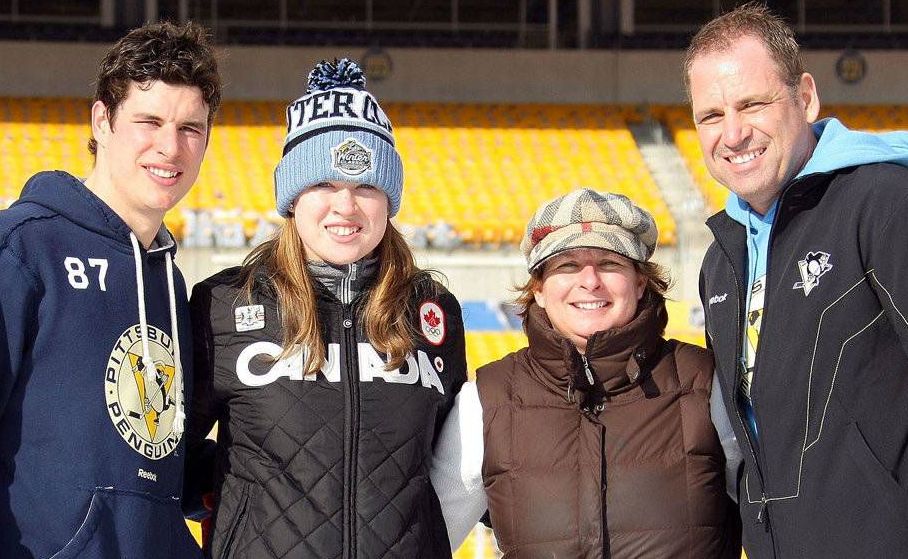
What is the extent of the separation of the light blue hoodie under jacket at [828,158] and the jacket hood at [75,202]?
55.7 inches

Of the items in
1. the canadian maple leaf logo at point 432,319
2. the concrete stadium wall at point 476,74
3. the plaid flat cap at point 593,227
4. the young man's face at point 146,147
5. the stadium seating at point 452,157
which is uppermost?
the concrete stadium wall at point 476,74

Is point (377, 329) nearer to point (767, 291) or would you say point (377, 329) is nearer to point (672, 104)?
point (767, 291)

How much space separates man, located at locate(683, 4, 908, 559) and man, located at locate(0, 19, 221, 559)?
3.96 ft

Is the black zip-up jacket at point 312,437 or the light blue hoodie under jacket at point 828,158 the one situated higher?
the light blue hoodie under jacket at point 828,158

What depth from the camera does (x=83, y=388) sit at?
2338 mm

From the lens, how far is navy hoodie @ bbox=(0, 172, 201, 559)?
2.27 m

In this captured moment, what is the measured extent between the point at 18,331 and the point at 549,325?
1.19 m

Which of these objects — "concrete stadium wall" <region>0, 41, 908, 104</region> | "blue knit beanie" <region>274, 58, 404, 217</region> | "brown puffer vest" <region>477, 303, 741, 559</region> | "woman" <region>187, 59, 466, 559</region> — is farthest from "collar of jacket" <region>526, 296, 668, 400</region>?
"concrete stadium wall" <region>0, 41, 908, 104</region>

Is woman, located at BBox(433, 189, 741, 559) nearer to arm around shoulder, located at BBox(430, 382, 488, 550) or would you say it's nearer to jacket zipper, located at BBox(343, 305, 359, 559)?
arm around shoulder, located at BBox(430, 382, 488, 550)

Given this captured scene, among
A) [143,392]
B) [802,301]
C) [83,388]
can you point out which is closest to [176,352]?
[143,392]

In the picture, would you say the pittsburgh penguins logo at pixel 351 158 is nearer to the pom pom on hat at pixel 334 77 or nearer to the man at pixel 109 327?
the pom pom on hat at pixel 334 77

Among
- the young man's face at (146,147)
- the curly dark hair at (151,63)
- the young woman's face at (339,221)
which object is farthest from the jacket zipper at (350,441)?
the curly dark hair at (151,63)

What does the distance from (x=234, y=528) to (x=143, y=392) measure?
0.40 metres

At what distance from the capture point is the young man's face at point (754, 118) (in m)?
2.58
